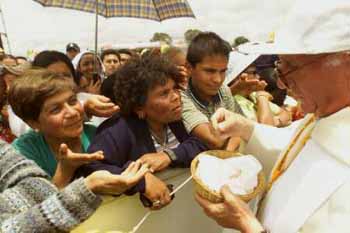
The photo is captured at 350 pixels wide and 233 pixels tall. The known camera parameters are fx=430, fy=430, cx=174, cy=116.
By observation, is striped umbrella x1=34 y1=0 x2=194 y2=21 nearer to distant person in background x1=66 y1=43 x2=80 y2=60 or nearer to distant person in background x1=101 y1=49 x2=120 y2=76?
distant person in background x1=101 y1=49 x2=120 y2=76

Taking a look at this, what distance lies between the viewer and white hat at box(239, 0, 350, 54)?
3.77 feet

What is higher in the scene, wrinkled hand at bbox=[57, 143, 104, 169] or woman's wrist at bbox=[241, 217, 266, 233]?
wrinkled hand at bbox=[57, 143, 104, 169]

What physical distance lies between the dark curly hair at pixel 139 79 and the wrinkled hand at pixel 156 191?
38 centimetres

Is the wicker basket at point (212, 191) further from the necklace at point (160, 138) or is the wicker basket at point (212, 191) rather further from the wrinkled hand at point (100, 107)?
the wrinkled hand at point (100, 107)

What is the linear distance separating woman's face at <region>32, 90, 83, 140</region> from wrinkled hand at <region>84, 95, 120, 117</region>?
0.48ft

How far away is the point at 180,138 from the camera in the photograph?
193 centimetres

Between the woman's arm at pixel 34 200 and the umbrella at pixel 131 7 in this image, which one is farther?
the umbrella at pixel 131 7

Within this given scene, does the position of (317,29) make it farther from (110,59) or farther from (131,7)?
(110,59)

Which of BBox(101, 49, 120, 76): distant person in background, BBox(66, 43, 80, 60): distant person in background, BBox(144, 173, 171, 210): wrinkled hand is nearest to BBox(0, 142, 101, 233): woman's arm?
BBox(144, 173, 171, 210): wrinkled hand

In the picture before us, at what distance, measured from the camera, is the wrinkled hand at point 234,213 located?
124 cm

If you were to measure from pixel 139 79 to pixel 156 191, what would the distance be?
0.53 meters

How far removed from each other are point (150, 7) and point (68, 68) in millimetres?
1829

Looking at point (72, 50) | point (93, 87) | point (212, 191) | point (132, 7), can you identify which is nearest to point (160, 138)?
point (212, 191)

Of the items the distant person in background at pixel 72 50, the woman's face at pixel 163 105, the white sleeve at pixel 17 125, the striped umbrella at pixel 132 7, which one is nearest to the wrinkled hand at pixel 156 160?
the woman's face at pixel 163 105
